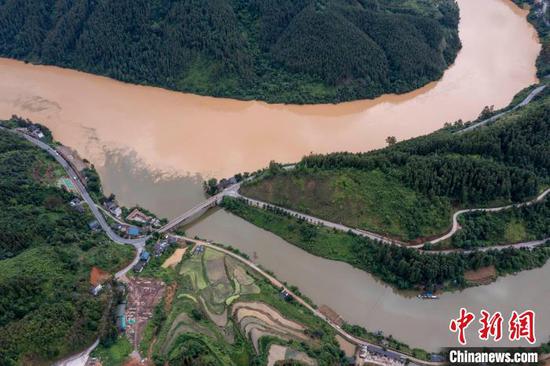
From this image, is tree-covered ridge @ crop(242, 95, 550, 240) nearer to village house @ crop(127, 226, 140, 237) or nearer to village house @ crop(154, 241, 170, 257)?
village house @ crop(154, 241, 170, 257)

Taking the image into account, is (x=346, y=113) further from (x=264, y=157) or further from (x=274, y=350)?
(x=274, y=350)

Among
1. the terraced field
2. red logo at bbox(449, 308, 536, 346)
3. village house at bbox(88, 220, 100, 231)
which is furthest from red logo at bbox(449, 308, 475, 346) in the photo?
village house at bbox(88, 220, 100, 231)

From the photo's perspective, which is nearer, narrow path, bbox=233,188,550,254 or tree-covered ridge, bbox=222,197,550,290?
tree-covered ridge, bbox=222,197,550,290

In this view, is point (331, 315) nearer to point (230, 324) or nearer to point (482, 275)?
point (230, 324)

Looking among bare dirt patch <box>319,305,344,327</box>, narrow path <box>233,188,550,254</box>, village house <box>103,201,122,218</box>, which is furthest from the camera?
village house <box>103,201,122,218</box>

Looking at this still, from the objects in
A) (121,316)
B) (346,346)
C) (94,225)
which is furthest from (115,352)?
(346,346)

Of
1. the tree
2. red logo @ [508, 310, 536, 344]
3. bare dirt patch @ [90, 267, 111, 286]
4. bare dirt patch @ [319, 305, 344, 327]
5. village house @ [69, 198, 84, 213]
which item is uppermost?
the tree

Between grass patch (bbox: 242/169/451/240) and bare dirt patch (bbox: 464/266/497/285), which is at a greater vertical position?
grass patch (bbox: 242/169/451/240)
